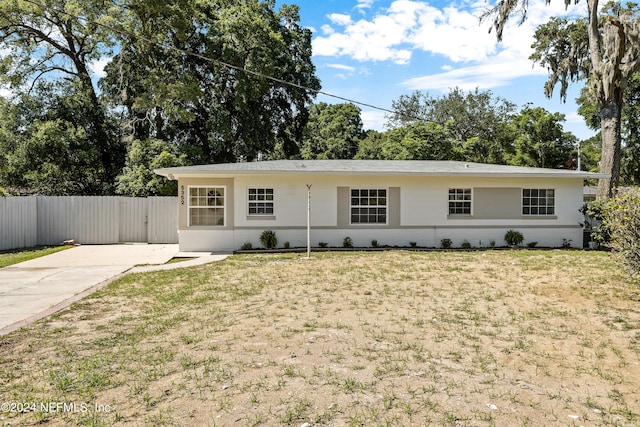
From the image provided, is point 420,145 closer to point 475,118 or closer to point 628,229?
point 475,118

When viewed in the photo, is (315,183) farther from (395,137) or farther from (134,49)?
(395,137)

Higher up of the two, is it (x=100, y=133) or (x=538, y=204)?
(x=100, y=133)

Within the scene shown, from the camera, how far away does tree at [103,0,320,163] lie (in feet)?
71.4

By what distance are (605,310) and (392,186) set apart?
9387 mm

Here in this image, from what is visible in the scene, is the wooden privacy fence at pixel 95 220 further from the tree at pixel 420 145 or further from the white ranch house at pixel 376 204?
the tree at pixel 420 145

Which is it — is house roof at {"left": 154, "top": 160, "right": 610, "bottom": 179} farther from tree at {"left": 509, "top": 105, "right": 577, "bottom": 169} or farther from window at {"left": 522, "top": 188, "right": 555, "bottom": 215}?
tree at {"left": 509, "top": 105, "right": 577, "bottom": 169}

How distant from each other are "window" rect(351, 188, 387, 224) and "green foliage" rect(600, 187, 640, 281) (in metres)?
8.46

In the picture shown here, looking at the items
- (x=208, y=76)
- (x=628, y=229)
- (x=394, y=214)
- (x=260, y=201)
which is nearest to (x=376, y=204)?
(x=394, y=214)

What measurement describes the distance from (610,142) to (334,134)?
1058 inches

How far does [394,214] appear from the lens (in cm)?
1566

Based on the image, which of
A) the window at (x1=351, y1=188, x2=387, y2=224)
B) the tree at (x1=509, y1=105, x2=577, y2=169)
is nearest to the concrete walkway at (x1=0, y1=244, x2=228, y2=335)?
the window at (x1=351, y1=188, x2=387, y2=224)

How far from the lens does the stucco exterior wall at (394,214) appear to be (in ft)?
48.7

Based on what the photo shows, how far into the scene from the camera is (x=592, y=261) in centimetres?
1237

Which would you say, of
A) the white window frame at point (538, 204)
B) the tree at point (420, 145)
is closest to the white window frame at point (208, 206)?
the white window frame at point (538, 204)
